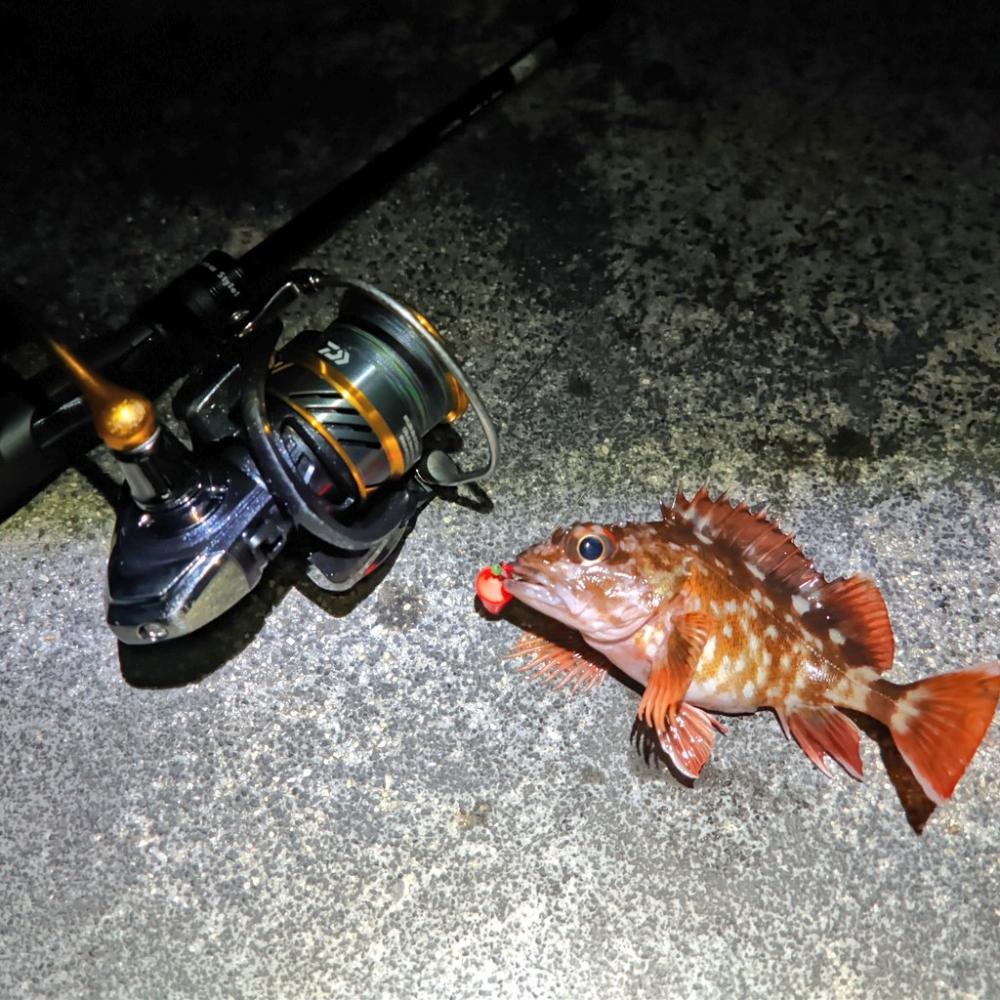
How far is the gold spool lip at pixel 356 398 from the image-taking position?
1923mm

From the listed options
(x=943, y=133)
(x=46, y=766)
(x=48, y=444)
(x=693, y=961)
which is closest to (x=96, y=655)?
(x=46, y=766)

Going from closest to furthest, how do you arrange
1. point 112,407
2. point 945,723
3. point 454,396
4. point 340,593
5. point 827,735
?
point 112,407, point 945,723, point 827,735, point 454,396, point 340,593

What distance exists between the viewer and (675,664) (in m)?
1.87

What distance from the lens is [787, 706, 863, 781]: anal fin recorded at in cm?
195

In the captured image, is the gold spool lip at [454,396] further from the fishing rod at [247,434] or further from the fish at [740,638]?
the fish at [740,638]

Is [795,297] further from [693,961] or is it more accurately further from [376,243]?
[693,961]

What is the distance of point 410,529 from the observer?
228 cm

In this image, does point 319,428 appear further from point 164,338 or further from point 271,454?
point 164,338

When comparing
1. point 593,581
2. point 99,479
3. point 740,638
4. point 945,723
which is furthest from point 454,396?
point 945,723

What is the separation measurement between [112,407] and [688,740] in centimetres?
125

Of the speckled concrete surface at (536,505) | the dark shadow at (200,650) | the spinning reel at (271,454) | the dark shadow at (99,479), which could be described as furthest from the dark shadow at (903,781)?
the dark shadow at (99,479)

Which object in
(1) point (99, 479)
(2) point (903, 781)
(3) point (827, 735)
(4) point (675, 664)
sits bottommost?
(2) point (903, 781)

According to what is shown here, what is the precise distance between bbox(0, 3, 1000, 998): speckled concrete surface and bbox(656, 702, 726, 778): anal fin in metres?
0.08

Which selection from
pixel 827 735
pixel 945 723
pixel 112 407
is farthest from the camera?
pixel 827 735
